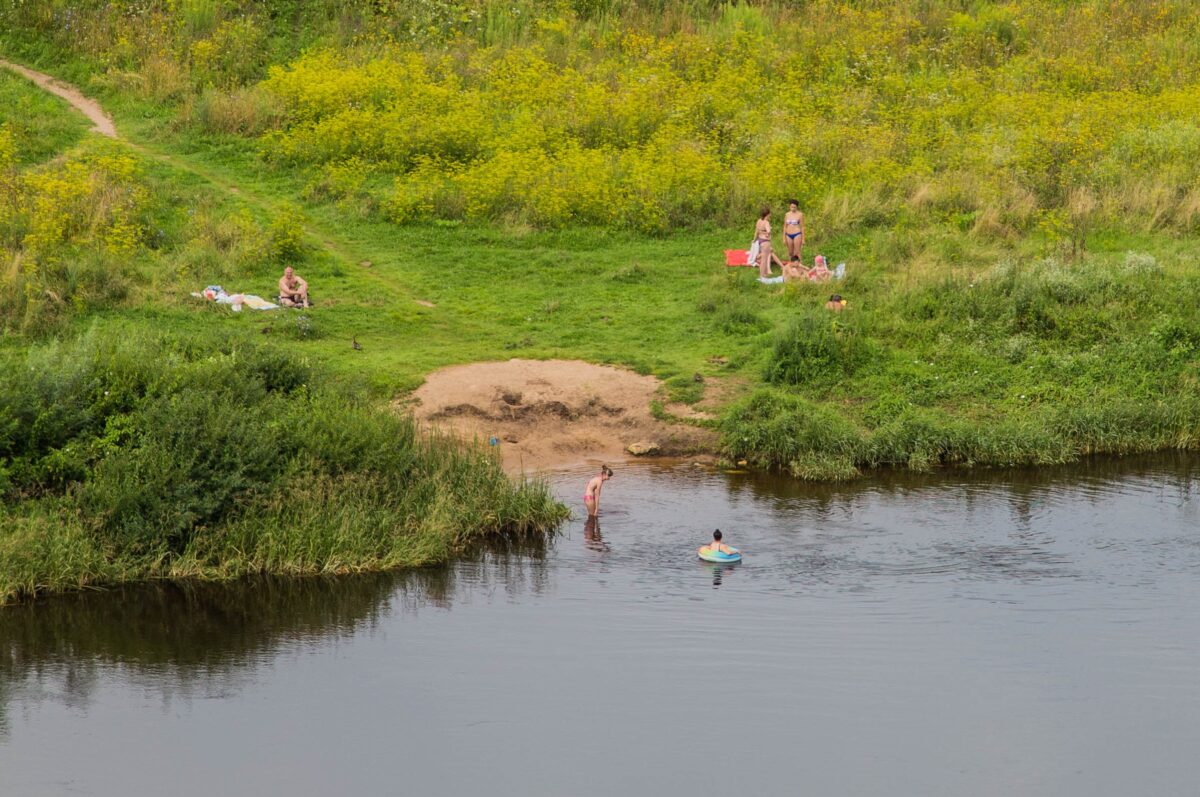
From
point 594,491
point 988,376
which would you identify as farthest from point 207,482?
point 988,376

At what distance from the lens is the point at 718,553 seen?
17.8 meters

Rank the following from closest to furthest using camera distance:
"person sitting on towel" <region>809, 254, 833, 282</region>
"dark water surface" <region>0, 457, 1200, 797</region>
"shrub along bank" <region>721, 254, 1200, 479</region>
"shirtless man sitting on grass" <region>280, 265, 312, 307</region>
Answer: "dark water surface" <region>0, 457, 1200, 797</region>, "shrub along bank" <region>721, 254, 1200, 479</region>, "shirtless man sitting on grass" <region>280, 265, 312, 307</region>, "person sitting on towel" <region>809, 254, 833, 282</region>

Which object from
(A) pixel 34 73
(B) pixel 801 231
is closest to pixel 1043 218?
(B) pixel 801 231

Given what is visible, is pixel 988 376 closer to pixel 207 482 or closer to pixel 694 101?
pixel 207 482

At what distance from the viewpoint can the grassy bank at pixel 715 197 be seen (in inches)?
922

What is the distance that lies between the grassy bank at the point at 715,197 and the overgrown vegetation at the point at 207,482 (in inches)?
124

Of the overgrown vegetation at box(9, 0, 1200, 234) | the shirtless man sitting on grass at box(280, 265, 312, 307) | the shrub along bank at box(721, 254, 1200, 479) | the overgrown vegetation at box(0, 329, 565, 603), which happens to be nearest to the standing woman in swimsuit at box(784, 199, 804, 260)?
the overgrown vegetation at box(9, 0, 1200, 234)

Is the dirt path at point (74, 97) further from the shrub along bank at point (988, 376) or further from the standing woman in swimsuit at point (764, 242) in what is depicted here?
the shrub along bank at point (988, 376)

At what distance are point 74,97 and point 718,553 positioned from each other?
22.7 m

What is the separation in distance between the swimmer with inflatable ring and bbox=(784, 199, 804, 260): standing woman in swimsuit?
10.5 m

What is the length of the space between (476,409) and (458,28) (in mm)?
18065

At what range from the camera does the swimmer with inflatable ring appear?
17.8 meters

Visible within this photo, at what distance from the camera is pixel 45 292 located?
2456 cm

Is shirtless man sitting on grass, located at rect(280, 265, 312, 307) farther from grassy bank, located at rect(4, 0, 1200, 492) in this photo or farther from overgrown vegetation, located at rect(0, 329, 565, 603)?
overgrown vegetation, located at rect(0, 329, 565, 603)
